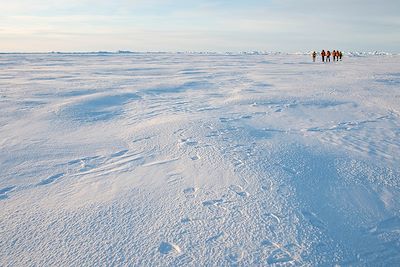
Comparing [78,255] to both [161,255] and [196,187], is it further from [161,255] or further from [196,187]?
[196,187]

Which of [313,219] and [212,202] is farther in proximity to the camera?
[212,202]

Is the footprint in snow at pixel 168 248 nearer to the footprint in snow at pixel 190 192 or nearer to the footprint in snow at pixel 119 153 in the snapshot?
the footprint in snow at pixel 190 192

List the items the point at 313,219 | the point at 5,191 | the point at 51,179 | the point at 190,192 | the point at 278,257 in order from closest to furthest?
the point at 278,257 → the point at 313,219 → the point at 190,192 → the point at 5,191 → the point at 51,179

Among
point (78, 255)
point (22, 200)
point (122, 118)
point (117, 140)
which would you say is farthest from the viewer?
point (122, 118)

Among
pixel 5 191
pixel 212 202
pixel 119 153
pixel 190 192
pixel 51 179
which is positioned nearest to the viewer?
pixel 212 202

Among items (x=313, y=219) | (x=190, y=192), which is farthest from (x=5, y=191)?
(x=313, y=219)

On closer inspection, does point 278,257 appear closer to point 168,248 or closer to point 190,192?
point 168,248

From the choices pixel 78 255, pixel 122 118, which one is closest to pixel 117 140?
pixel 122 118

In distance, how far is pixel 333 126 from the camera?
521cm

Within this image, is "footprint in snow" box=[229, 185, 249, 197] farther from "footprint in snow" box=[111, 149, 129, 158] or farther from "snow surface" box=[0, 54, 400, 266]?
"footprint in snow" box=[111, 149, 129, 158]

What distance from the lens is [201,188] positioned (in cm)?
311

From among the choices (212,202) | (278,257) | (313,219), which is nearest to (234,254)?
(278,257)

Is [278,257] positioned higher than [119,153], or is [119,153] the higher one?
[119,153]

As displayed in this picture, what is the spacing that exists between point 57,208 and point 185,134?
7.72 ft
